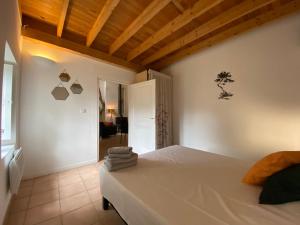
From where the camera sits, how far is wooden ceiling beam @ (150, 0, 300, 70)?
205 centimetres

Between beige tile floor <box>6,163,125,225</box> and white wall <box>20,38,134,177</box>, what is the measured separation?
41cm

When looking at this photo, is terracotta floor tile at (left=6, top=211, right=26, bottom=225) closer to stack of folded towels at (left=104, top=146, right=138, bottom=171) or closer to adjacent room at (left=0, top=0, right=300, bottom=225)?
adjacent room at (left=0, top=0, right=300, bottom=225)

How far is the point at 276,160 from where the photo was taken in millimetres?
1062

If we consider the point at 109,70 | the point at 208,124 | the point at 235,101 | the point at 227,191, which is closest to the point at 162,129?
the point at 208,124

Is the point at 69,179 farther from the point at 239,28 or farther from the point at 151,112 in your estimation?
the point at 239,28

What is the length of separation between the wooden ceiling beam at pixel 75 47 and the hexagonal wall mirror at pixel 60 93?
0.78 metres

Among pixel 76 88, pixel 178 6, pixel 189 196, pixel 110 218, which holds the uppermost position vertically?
pixel 178 6

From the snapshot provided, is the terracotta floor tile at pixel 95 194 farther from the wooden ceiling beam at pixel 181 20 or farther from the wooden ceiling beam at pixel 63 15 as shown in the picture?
the wooden ceiling beam at pixel 181 20

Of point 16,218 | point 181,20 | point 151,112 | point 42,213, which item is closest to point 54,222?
point 42,213

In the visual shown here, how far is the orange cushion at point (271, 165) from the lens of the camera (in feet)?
3.36

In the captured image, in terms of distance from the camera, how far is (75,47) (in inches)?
111

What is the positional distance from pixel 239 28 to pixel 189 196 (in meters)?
2.80

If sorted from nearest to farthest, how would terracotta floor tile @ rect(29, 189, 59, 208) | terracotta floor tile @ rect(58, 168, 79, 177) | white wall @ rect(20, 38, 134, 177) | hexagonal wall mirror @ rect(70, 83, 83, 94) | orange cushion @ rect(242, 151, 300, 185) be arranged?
1. orange cushion @ rect(242, 151, 300, 185)
2. terracotta floor tile @ rect(29, 189, 59, 208)
3. white wall @ rect(20, 38, 134, 177)
4. terracotta floor tile @ rect(58, 168, 79, 177)
5. hexagonal wall mirror @ rect(70, 83, 83, 94)

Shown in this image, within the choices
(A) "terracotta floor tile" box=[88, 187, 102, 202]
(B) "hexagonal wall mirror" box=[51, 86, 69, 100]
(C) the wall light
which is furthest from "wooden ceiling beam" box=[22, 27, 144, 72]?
(A) "terracotta floor tile" box=[88, 187, 102, 202]
